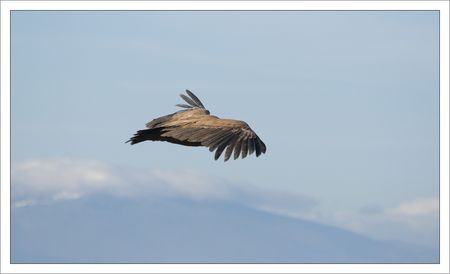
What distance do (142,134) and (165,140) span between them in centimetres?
53

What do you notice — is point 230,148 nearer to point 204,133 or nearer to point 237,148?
point 237,148

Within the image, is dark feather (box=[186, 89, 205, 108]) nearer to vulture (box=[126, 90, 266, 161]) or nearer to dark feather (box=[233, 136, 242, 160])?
vulture (box=[126, 90, 266, 161])

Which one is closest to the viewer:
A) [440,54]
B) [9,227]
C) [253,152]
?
[253,152]

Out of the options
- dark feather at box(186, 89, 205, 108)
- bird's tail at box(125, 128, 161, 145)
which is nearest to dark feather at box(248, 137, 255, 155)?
bird's tail at box(125, 128, 161, 145)

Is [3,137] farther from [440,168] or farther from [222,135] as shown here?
[440,168]

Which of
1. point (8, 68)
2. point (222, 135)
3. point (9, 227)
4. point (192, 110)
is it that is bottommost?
point (9, 227)

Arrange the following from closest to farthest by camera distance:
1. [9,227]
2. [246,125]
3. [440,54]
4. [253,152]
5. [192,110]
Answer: [253,152], [246,125], [192,110], [9,227], [440,54]

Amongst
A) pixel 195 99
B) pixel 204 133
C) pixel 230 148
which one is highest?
pixel 195 99

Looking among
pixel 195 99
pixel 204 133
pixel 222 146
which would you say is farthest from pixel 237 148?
pixel 195 99

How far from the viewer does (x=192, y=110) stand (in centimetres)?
1967

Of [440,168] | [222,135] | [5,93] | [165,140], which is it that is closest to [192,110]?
[165,140]

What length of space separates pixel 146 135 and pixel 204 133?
1.66m

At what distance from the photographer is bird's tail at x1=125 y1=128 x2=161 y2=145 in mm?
17797

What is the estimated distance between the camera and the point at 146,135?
17.9 m
